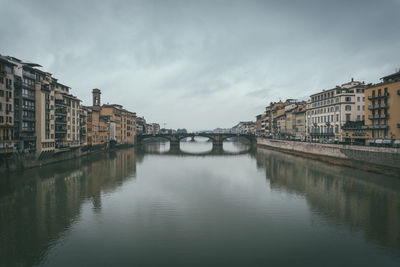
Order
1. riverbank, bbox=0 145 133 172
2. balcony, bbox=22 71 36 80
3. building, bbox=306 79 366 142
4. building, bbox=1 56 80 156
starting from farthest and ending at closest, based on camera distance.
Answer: building, bbox=306 79 366 142
balcony, bbox=22 71 36 80
building, bbox=1 56 80 156
riverbank, bbox=0 145 133 172

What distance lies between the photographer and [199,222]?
21.9 metres

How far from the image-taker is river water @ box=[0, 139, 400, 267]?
15906mm

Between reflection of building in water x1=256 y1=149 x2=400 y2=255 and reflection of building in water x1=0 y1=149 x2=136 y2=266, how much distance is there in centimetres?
2309

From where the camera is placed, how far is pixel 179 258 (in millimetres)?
15648

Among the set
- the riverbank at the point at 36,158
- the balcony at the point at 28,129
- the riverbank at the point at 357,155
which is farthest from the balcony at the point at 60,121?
the riverbank at the point at 357,155

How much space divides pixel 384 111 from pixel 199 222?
159 feet

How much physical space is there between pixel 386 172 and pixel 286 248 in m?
33.1

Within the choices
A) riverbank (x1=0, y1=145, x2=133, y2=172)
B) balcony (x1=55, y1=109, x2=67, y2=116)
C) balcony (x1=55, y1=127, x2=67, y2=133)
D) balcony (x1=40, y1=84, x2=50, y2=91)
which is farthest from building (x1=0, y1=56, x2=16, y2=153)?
balcony (x1=55, y1=127, x2=67, y2=133)

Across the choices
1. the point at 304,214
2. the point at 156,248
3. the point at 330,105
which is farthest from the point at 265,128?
the point at 156,248

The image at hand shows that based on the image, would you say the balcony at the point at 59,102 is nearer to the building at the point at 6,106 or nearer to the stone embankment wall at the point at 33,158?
the stone embankment wall at the point at 33,158

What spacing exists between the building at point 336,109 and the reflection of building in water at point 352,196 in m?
22.1

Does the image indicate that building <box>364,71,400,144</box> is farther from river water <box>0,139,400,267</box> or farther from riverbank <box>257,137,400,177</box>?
river water <box>0,139,400,267</box>

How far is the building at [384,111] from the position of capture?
47412mm

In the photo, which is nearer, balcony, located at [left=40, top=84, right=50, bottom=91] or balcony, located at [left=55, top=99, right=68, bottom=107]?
balcony, located at [left=40, top=84, right=50, bottom=91]
